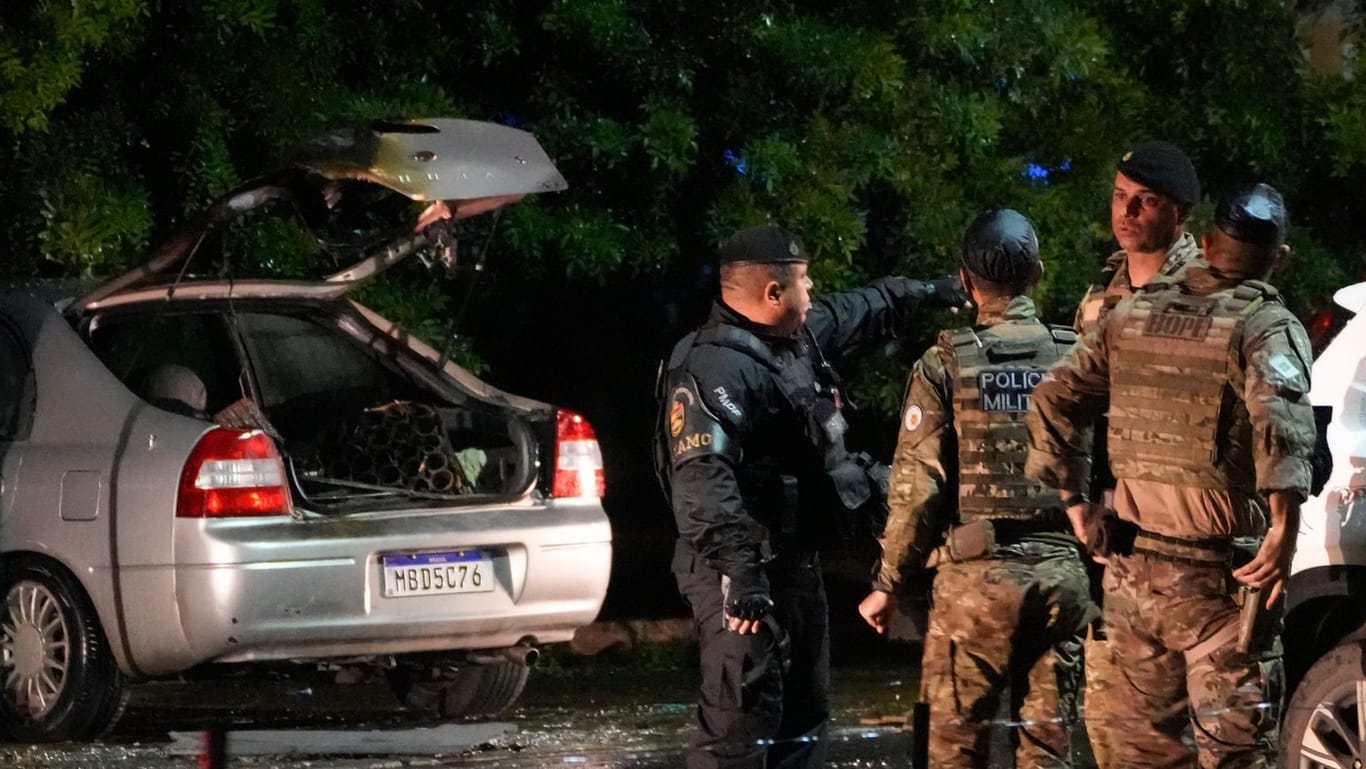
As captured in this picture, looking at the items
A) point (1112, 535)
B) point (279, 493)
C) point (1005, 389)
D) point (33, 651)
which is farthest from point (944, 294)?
point (33, 651)

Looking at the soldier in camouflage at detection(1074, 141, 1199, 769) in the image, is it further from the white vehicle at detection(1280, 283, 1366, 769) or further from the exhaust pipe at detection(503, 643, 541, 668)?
the exhaust pipe at detection(503, 643, 541, 668)

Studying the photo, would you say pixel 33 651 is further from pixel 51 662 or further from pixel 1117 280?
pixel 1117 280

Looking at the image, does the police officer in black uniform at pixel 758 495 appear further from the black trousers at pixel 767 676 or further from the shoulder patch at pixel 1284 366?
the shoulder patch at pixel 1284 366

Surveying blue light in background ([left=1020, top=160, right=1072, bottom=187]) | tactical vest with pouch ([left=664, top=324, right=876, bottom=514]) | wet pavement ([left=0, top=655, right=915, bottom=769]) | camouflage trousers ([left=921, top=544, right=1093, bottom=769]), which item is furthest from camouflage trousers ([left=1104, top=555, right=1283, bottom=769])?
blue light in background ([left=1020, top=160, right=1072, bottom=187])

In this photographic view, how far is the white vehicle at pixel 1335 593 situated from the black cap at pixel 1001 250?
1.04 m

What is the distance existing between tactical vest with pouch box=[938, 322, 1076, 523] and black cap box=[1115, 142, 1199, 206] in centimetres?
57

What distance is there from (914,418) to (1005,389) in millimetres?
263

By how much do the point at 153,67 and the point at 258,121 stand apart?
1.60 ft

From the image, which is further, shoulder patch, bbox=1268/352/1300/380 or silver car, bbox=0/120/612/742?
silver car, bbox=0/120/612/742

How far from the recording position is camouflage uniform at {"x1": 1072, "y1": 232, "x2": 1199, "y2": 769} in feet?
18.2

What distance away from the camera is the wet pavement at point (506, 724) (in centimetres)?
777

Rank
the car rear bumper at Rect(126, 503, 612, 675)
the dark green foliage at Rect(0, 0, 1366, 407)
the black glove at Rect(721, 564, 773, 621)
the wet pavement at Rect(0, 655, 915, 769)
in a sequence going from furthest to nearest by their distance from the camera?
the dark green foliage at Rect(0, 0, 1366, 407)
the wet pavement at Rect(0, 655, 915, 769)
the car rear bumper at Rect(126, 503, 612, 675)
the black glove at Rect(721, 564, 773, 621)

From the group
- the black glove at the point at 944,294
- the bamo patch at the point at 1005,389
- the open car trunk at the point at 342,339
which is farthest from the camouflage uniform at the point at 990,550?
the open car trunk at the point at 342,339

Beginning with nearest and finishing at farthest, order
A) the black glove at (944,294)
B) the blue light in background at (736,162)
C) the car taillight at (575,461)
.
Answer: the black glove at (944,294) < the car taillight at (575,461) < the blue light in background at (736,162)
